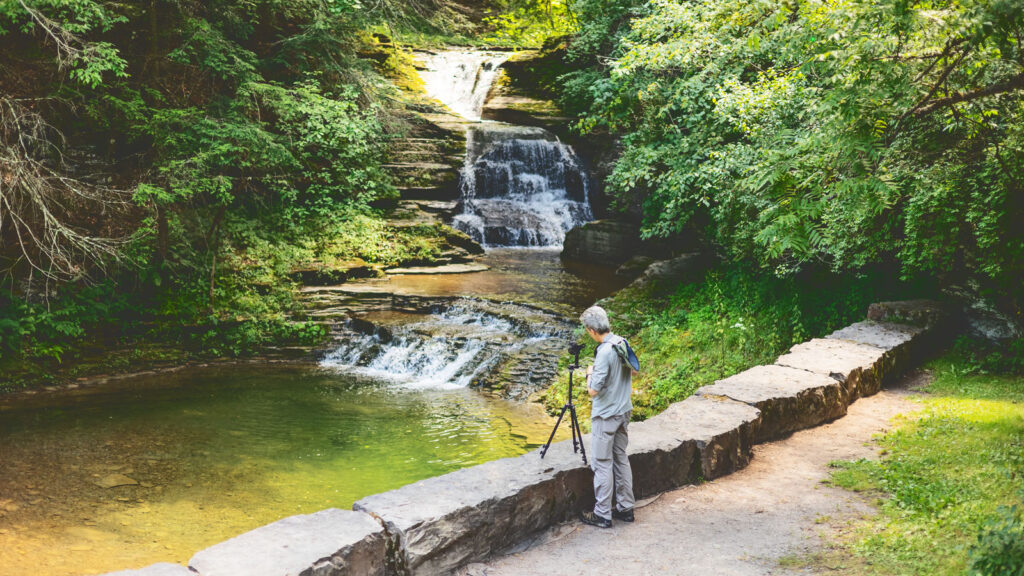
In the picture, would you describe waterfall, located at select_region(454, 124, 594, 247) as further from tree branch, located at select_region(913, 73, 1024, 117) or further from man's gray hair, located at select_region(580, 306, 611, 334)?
tree branch, located at select_region(913, 73, 1024, 117)

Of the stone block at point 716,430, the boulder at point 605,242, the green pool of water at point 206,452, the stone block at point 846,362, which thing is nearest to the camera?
the stone block at point 716,430

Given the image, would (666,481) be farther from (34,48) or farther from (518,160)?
(518,160)

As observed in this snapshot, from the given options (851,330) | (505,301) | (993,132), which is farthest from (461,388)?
(993,132)

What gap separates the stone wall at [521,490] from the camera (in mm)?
3678

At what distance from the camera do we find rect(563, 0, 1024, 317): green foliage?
4.77 metres

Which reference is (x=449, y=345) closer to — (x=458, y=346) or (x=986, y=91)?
(x=458, y=346)

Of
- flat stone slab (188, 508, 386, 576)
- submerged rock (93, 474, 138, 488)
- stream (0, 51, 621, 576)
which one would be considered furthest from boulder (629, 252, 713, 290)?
flat stone slab (188, 508, 386, 576)

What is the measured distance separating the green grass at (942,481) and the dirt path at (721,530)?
11.0 inches

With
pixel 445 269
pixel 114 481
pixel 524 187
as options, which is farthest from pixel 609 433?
pixel 524 187

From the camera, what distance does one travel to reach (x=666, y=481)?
556 centimetres

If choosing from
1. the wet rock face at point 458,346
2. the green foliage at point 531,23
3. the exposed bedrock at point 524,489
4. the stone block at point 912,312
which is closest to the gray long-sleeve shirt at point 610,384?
the exposed bedrock at point 524,489

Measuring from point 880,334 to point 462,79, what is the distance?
19.1 meters

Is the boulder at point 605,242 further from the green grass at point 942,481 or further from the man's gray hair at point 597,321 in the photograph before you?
the man's gray hair at point 597,321

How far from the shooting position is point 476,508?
4.31 metres
